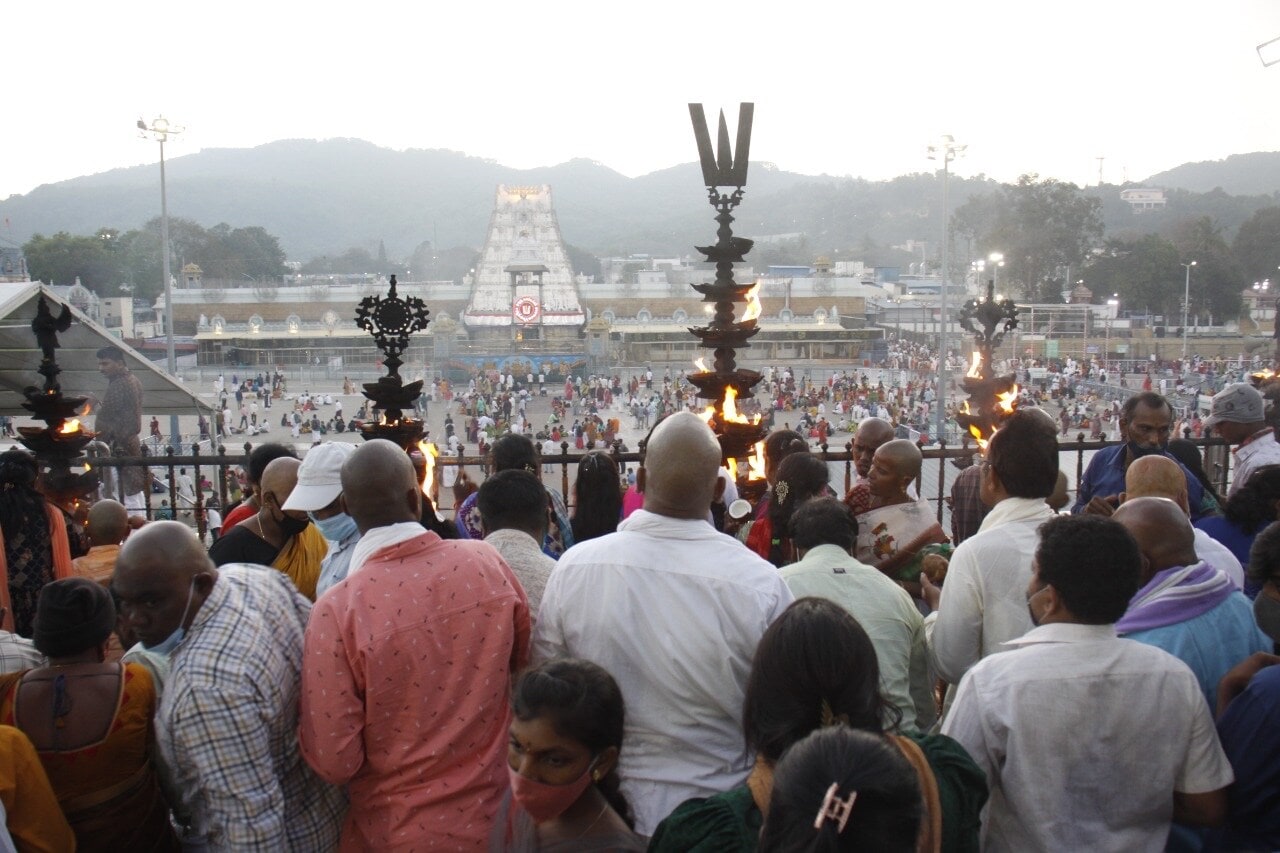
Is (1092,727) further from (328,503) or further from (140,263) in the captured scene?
(140,263)

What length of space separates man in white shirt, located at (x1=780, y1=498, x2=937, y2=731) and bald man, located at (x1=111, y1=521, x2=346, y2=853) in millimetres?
1208

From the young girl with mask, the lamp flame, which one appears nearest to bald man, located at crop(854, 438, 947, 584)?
the young girl with mask

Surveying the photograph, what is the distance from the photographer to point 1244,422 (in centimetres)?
419

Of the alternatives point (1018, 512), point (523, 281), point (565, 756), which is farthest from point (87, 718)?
point (523, 281)

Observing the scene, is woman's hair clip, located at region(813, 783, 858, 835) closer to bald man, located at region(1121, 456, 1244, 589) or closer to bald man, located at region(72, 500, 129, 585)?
bald man, located at region(1121, 456, 1244, 589)

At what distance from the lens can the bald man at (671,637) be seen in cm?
201

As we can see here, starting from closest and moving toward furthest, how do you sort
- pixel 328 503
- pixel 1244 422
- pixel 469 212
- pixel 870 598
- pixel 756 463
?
pixel 870 598, pixel 328 503, pixel 1244 422, pixel 756 463, pixel 469 212

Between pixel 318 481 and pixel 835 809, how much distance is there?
2023mm

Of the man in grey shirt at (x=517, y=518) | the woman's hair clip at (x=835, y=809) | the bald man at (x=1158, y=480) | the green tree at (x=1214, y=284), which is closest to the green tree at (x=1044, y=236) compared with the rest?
the green tree at (x=1214, y=284)

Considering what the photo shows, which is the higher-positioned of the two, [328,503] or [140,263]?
[140,263]

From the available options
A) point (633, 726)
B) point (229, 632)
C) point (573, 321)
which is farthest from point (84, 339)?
point (573, 321)

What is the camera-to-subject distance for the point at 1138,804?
1865mm

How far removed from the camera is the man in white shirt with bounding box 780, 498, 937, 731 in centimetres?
A: 233

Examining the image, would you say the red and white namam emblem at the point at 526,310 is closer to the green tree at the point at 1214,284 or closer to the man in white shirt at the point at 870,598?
the green tree at the point at 1214,284
